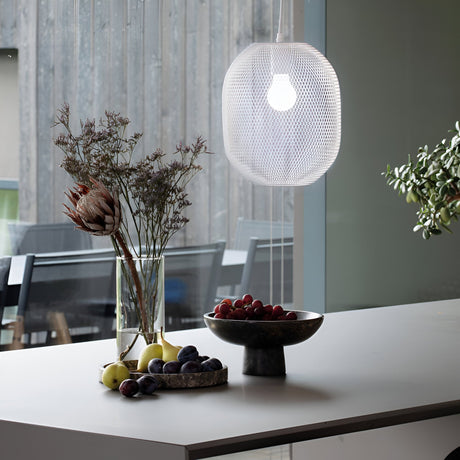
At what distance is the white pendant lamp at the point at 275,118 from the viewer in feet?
7.94

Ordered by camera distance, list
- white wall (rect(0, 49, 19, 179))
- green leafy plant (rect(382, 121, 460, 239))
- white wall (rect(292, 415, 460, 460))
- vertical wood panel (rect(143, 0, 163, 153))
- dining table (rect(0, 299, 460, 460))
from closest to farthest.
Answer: dining table (rect(0, 299, 460, 460)) < white wall (rect(292, 415, 460, 460)) < green leafy plant (rect(382, 121, 460, 239)) < white wall (rect(0, 49, 19, 179)) < vertical wood panel (rect(143, 0, 163, 153))

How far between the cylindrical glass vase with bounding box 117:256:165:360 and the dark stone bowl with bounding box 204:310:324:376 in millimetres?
115

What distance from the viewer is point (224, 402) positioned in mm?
1592

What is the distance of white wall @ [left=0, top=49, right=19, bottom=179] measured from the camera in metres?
3.59

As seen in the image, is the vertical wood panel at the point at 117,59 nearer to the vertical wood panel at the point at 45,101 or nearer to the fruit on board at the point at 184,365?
the vertical wood panel at the point at 45,101

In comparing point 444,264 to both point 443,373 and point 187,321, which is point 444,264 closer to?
point 187,321

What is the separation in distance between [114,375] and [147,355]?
99mm

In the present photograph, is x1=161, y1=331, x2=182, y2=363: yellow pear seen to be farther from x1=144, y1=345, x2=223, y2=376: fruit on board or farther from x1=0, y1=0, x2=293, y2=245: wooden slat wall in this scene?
x1=0, y1=0, x2=293, y2=245: wooden slat wall

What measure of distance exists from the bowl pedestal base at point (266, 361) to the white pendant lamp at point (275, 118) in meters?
0.80

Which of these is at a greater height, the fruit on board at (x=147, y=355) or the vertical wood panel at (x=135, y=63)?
the vertical wood panel at (x=135, y=63)

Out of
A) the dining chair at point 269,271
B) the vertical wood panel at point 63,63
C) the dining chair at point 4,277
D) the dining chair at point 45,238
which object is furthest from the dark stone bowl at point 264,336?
the dining chair at point 269,271

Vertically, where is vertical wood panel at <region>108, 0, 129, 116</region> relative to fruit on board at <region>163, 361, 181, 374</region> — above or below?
above

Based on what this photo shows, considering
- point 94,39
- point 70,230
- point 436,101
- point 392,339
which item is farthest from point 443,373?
point 436,101

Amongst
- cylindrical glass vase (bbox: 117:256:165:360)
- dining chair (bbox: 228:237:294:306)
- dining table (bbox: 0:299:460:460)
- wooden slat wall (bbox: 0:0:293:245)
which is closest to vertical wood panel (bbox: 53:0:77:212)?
wooden slat wall (bbox: 0:0:293:245)
